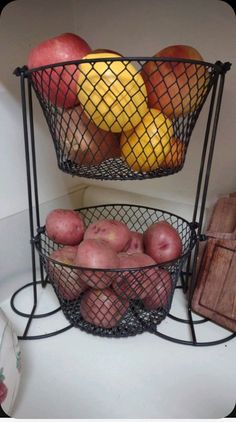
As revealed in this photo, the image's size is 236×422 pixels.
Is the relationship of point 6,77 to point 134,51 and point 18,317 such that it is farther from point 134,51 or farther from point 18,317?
point 18,317

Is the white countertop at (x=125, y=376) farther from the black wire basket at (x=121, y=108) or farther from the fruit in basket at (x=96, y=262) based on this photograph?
the black wire basket at (x=121, y=108)

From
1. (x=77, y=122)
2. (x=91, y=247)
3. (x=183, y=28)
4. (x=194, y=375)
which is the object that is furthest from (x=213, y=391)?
(x=183, y=28)

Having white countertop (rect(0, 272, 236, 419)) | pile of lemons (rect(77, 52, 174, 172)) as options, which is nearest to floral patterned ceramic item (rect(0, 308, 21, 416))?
white countertop (rect(0, 272, 236, 419))

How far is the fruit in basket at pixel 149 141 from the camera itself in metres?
0.41

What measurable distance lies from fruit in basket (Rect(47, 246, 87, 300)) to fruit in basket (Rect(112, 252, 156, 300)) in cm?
6

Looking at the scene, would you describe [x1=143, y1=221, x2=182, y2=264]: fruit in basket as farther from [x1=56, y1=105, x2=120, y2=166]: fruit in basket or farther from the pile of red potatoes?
[x1=56, y1=105, x2=120, y2=166]: fruit in basket

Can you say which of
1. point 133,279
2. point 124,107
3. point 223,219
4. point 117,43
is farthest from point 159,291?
point 117,43

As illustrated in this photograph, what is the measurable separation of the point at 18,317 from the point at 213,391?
0.30 metres

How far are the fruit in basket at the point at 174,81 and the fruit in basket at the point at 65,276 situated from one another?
241 millimetres

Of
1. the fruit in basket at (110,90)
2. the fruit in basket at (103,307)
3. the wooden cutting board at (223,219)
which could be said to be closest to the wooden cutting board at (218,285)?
the wooden cutting board at (223,219)

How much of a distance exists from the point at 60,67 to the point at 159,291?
0.32 metres

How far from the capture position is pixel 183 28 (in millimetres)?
549

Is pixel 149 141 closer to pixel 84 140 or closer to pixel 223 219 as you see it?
pixel 84 140

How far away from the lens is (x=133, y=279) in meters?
0.47
